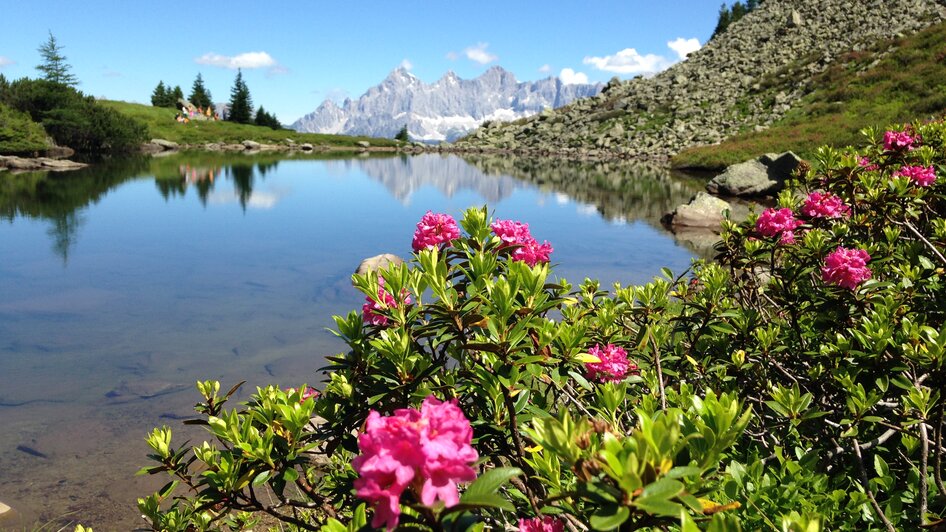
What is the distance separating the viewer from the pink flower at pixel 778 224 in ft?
14.1

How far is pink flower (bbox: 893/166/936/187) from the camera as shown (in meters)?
4.64

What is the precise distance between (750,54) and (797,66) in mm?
12150

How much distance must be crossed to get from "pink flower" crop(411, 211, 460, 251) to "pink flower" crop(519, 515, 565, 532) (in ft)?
5.74

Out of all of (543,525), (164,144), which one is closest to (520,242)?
(543,525)

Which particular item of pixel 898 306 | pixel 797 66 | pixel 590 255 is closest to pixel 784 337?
pixel 898 306

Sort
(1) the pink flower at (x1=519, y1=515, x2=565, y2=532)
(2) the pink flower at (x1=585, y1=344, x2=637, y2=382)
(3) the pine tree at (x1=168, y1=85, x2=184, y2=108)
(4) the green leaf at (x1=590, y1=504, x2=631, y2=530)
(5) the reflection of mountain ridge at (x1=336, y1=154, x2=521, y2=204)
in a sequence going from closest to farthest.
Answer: (4) the green leaf at (x1=590, y1=504, x2=631, y2=530) → (1) the pink flower at (x1=519, y1=515, x2=565, y2=532) → (2) the pink flower at (x1=585, y1=344, x2=637, y2=382) → (5) the reflection of mountain ridge at (x1=336, y1=154, x2=521, y2=204) → (3) the pine tree at (x1=168, y1=85, x2=184, y2=108)

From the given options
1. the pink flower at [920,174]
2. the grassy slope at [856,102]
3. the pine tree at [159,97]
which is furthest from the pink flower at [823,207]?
the pine tree at [159,97]

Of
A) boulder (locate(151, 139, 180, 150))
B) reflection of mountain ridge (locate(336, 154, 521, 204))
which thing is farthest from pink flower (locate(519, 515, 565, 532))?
boulder (locate(151, 139, 180, 150))

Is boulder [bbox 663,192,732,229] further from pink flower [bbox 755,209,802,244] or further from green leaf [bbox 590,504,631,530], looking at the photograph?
green leaf [bbox 590,504,631,530]

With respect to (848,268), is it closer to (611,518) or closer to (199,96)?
(611,518)

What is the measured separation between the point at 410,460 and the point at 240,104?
121 metres

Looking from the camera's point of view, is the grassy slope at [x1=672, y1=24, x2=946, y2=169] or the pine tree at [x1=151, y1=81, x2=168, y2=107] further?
the pine tree at [x1=151, y1=81, x2=168, y2=107]

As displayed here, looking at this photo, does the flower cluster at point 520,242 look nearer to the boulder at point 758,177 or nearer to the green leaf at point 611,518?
the green leaf at point 611,518

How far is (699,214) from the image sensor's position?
21750mm
